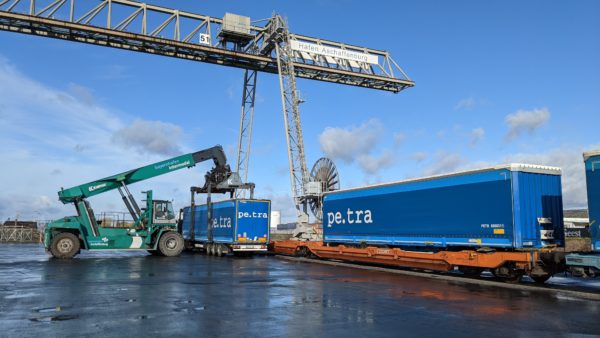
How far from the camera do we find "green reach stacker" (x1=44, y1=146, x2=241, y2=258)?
24.9 meters

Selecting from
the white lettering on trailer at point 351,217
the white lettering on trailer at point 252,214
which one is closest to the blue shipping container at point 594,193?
the white lettering on trailer at point 351,217

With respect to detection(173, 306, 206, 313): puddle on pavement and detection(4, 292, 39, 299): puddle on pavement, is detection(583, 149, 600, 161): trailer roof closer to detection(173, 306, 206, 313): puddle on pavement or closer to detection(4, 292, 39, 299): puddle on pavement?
detection(173, 306, 206, 313): puddle on pavement

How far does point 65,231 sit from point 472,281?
20.7 metres

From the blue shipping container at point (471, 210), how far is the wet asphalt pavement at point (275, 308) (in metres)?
2.24

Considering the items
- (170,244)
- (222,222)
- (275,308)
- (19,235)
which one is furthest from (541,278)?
(19,235)

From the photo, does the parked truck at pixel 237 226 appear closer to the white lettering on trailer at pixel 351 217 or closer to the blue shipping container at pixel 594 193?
the white lettering on trailer at pixel 351 217

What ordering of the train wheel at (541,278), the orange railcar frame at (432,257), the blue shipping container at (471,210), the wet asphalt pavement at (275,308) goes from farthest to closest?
1. the blue shipping container at (471,210)
2. the train wheel at (541,278)
3. the orange railcar frame at (432,257)
4. the wet asphalt pavement at (275,308)

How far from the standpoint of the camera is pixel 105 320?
8.53m

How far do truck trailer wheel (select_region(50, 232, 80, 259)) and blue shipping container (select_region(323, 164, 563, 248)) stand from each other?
49.7 ft

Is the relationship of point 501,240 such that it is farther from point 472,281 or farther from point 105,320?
point 105,320

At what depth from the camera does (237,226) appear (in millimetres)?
26734

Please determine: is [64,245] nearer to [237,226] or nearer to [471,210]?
[237,226]

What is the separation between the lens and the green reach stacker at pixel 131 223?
2492 cm

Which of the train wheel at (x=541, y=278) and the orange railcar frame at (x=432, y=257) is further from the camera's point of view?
the train wheel at (x=541, y=278)
